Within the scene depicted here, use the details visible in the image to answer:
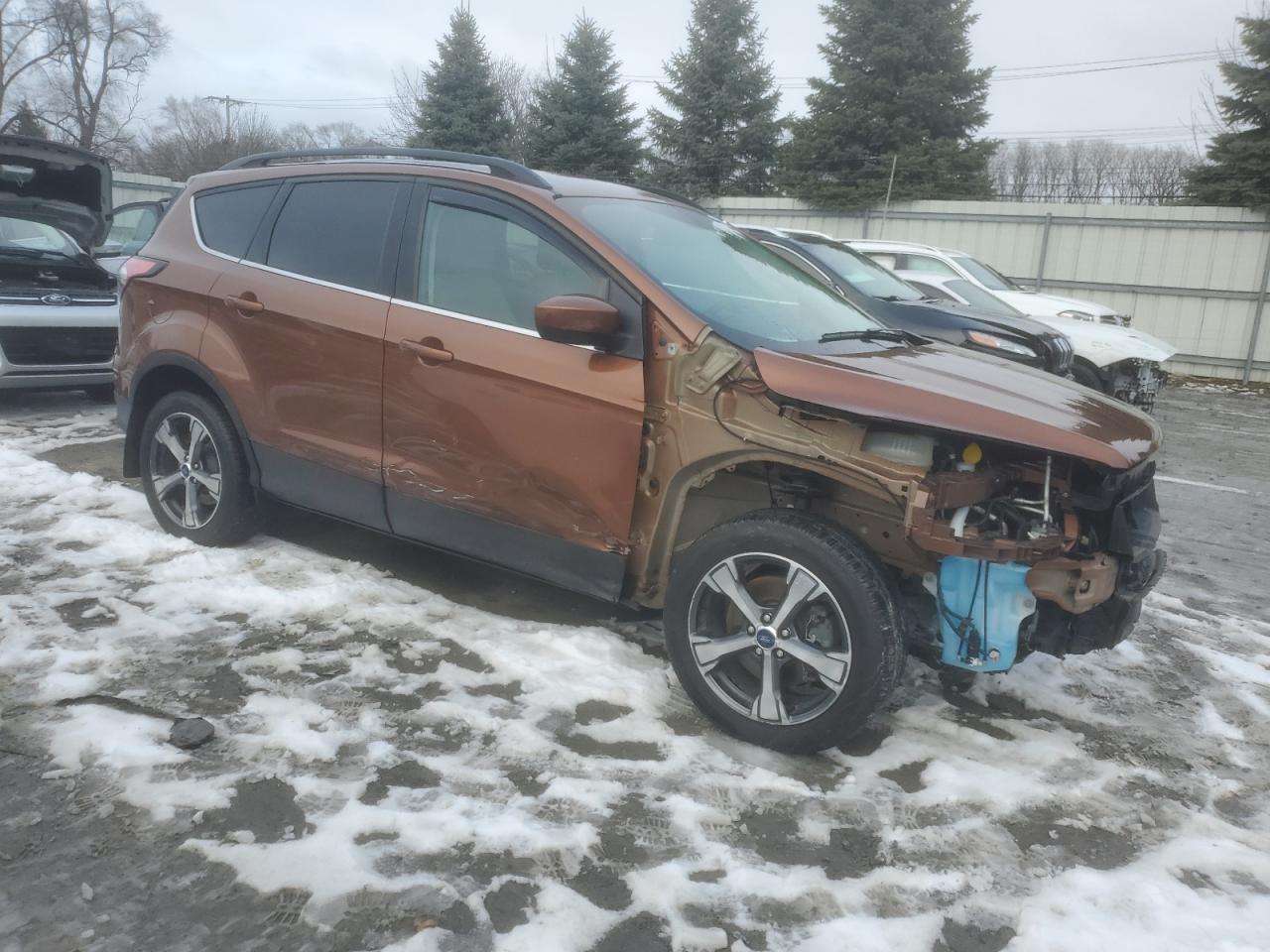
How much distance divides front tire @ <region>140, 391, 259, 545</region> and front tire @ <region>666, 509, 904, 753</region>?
2330 mm

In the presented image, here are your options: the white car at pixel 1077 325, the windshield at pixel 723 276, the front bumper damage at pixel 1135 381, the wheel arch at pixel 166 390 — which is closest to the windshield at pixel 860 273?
the white car at pixel 1077 325

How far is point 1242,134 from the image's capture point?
1742 centimetres

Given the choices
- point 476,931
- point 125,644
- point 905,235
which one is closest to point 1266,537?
point 476,931

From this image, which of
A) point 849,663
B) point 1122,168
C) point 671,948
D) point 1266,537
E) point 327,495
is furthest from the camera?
point 1122,168

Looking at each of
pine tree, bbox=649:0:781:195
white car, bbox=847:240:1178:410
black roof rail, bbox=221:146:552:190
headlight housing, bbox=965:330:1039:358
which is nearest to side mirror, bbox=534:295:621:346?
black roof rail, bbox=221:146:552:190

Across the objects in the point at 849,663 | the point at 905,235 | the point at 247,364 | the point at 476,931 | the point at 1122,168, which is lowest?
the point at 476,931

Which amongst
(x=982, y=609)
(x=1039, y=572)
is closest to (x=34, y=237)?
A: (x=982, y=609)

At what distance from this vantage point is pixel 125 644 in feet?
11.6

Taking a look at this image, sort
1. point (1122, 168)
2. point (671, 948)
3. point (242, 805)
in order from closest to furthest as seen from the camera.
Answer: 1. point (671, 948)
2. point (242, 805)
3. point (1122, 168)

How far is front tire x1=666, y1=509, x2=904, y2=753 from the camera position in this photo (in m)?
2.84

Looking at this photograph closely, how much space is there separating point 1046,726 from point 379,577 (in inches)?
110

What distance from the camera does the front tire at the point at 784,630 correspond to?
9.31ft

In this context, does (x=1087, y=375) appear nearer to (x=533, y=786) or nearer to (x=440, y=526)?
(x=440, y=526)

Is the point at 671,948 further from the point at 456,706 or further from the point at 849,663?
the point at 456,706
